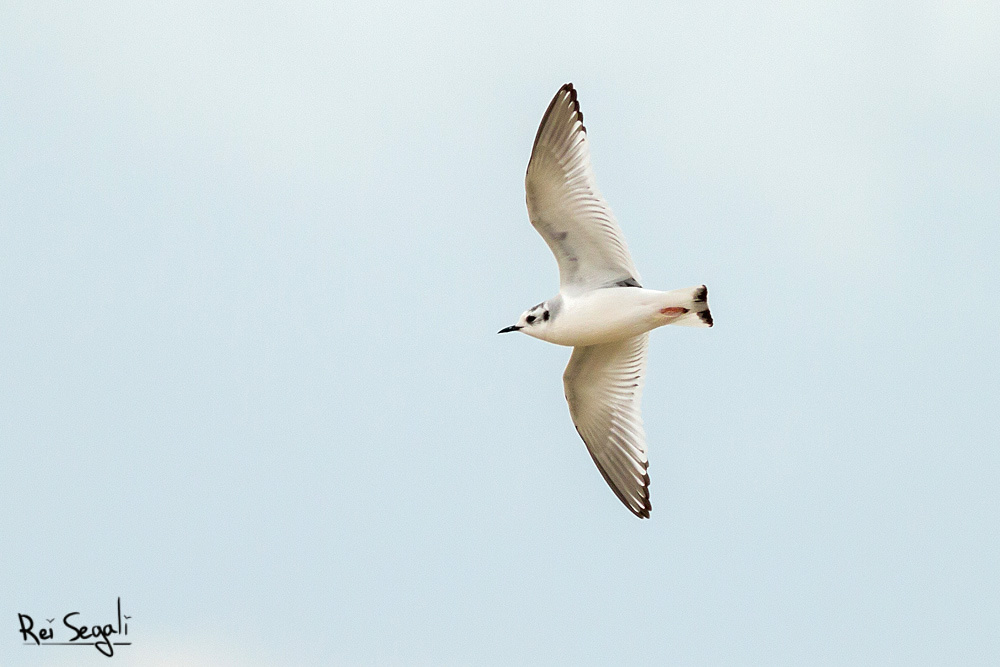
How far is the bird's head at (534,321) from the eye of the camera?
12227 millimetres

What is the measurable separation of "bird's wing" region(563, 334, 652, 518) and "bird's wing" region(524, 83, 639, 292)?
40.3 inches

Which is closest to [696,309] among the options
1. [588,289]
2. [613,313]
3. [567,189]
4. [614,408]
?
[613,313]

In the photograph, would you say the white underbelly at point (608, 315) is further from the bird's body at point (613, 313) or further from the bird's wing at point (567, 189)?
the bird's wing at point (567, 189)

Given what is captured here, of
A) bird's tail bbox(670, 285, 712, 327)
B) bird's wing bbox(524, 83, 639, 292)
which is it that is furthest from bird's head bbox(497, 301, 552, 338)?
bird's tail bbox(670, 285, 712, 327)

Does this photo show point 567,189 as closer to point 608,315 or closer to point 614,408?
point 608,315

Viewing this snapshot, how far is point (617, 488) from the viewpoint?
1277 centimetres

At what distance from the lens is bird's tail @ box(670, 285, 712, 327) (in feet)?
38.1

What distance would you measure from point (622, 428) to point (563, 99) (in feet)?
8.47

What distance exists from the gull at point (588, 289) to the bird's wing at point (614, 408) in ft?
0.03

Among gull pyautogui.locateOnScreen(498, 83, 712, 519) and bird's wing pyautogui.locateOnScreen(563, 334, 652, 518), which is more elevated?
gull pyautogui.locateOnScreen(498, 83, 712, 519)

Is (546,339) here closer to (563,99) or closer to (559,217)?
(559,217)

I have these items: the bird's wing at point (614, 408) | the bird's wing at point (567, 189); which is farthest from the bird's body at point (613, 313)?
the bird's wing at point (614, 408)

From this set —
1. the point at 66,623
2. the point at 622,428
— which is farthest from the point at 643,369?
the point at 66,623

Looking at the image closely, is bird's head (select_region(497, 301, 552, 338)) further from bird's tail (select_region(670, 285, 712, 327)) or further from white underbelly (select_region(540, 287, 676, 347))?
bird's tail (select_region(670, 285, 712, 327))
